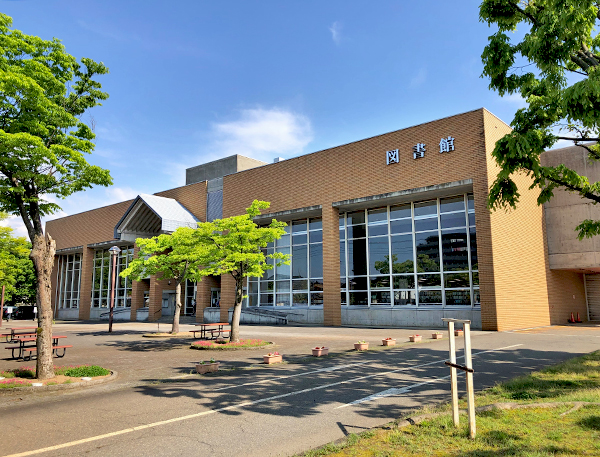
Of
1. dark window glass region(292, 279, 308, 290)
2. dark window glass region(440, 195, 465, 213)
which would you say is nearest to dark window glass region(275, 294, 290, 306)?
dark window glass region(292, 279, 308, 290)

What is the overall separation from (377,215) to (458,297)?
281 inches

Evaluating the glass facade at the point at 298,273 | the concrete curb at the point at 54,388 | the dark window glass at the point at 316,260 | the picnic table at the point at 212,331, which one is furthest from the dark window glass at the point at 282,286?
the concrete curb at the point at 54,388

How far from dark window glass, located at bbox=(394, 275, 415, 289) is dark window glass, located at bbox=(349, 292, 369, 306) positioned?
85.6 inches

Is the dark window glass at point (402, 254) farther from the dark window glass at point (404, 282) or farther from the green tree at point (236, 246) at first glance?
the green tree at point (236, 246)

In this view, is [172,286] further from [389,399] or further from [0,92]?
[389,399]

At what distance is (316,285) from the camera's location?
30266 mm

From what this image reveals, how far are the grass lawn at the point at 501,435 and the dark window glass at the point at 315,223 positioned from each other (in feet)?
79.3

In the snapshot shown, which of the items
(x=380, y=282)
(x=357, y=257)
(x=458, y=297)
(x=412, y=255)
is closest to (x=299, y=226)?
(x=357, y=257)

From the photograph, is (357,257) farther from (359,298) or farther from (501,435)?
(501,435)

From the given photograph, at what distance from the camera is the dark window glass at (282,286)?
105ft

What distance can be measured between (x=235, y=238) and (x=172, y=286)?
26420 millimetres

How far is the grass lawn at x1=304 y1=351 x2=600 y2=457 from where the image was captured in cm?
482

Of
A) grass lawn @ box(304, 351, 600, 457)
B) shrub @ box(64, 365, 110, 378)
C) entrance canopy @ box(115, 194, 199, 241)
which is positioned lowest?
shrub @ box(64, 365, 110, 378)

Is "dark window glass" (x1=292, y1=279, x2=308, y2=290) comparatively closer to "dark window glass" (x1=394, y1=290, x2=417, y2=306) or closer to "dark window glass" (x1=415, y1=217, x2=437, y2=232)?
"dark window glass" (x1=394, y1=290, x2=417, y2=306)
